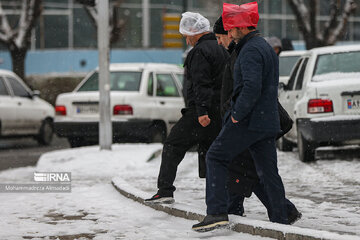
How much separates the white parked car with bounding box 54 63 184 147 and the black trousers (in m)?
6.66

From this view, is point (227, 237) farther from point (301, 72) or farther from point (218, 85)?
point (301, 72)

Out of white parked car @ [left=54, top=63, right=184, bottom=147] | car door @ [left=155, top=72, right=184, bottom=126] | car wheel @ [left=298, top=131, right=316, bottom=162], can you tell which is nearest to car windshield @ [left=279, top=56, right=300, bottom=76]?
car door @ [left=155, top=72, right=184, bottom=126]

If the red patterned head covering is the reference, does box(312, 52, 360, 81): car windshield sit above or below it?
below

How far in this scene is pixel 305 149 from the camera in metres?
12.0

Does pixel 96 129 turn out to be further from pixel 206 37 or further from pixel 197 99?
pixel 197 99

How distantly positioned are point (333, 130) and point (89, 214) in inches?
182

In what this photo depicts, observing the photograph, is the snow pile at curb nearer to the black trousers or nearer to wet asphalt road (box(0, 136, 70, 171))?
the black trousers

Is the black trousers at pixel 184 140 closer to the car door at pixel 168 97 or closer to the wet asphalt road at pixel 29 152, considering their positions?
the wet asphalt road at pixel 29 152

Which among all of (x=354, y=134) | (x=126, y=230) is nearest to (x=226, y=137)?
(x=126, y=230)

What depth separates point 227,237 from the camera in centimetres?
627

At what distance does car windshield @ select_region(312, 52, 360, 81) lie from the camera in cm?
1178

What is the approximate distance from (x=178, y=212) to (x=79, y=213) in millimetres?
1008

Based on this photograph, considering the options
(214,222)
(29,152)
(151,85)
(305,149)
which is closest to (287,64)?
(151,85)

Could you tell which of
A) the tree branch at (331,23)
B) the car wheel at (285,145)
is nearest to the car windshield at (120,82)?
the car wheel at (285,145)
